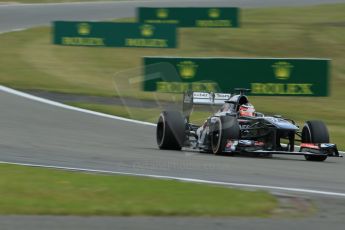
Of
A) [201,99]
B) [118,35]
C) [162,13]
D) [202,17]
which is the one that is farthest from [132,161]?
[202,17]

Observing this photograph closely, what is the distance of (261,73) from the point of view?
2177 cm

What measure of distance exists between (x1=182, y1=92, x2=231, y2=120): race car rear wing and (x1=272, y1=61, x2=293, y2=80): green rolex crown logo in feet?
19.9

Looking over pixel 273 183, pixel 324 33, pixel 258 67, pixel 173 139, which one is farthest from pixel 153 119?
pixel 324 33

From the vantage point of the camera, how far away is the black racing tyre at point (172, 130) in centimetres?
1534

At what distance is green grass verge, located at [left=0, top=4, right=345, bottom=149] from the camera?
80.1 feet

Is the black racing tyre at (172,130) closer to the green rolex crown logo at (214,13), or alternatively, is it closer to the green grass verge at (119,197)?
the green grass verge at (119,197)

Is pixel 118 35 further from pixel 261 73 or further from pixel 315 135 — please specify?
pixel 315 135

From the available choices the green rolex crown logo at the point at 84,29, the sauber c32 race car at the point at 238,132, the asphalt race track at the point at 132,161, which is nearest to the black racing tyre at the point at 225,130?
the sauber c32 race car at the point at 238,132

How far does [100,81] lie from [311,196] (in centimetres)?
1816

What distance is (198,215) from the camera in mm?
8914

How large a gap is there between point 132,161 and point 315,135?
3164 mm

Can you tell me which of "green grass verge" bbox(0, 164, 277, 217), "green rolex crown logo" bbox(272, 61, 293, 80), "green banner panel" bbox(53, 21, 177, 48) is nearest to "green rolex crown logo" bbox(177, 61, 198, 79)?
"green rolex crown logo" bbox(272, 61, 293, 80)

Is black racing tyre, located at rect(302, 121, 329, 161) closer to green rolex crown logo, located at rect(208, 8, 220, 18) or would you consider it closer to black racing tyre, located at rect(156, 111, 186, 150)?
black racing tyre, located at rect(156, 111, 186, 150)

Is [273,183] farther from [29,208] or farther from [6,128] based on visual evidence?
[6,128]
